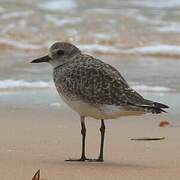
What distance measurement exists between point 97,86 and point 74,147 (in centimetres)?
87

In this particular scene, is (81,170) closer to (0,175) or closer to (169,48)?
(0,175)

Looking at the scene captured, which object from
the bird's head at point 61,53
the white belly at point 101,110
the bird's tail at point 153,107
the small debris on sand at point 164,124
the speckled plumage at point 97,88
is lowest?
the small debris on sand at point 164,124

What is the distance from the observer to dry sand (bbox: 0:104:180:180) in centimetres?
494

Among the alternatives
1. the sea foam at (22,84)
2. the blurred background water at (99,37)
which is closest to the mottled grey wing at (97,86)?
the blurred background water at (99,37)

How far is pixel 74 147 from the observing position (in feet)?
19.7

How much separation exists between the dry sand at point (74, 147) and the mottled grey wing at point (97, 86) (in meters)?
0.49

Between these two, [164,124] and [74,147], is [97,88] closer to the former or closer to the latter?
[74,147]

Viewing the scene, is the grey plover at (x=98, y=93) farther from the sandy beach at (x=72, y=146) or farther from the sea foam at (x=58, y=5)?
the sea foam at (x=58, y=5)

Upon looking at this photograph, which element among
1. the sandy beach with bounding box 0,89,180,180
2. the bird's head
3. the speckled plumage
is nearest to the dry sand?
the sandy beach with bounding box 0,89,180,180

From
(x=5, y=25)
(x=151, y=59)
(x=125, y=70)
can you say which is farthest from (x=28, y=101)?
(x=5, y=25)

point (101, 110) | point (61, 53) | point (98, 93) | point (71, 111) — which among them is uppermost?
point (61, 53)

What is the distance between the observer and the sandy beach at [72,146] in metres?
4.96

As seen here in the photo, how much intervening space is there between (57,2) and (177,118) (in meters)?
9.69

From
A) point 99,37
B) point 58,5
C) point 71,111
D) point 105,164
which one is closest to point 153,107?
point 105,164
